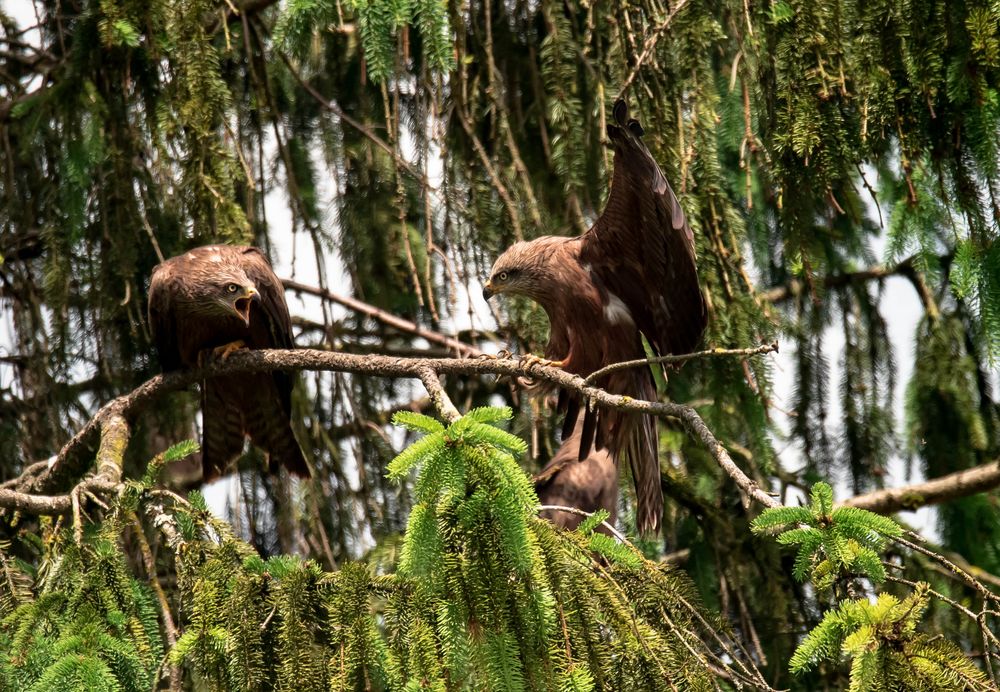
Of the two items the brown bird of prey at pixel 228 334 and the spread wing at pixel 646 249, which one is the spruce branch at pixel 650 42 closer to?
the spread wing at pixel 646 249

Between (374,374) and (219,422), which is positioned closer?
(374,374)

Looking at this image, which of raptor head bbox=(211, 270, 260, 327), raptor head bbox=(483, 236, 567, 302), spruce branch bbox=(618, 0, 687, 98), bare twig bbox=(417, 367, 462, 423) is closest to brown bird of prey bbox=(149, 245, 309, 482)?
raptor head bbox=(211, 270, 260, 327)

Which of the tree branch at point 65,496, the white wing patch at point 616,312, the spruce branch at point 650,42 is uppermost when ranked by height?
the spruce branch at point 650,42

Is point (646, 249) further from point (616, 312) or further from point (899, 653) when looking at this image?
point (899, 653)

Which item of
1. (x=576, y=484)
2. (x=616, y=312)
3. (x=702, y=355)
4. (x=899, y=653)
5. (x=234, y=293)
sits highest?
(x=234, y=293)

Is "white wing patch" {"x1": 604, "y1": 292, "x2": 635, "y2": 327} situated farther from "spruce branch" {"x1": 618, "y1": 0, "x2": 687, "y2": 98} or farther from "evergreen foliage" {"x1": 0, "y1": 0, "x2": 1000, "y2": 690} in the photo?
"spruce branch" {"x1": 618, "y1": 0, "x2": 687, "y2": 98}

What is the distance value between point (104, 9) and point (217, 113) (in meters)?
0.51

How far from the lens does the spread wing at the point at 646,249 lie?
11.8 feet

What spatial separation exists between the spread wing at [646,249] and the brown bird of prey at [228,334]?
1377 mm

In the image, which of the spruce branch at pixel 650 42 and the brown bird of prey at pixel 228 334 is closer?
the spruce branch at pixel 650 42

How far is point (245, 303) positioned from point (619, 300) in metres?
1.55

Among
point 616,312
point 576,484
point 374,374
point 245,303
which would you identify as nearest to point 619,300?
point 616,312

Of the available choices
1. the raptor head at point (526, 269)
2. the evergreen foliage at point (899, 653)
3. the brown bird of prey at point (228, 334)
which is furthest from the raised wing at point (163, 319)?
the evergreen foliage at point (899, 653)

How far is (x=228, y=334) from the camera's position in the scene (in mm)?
4695
